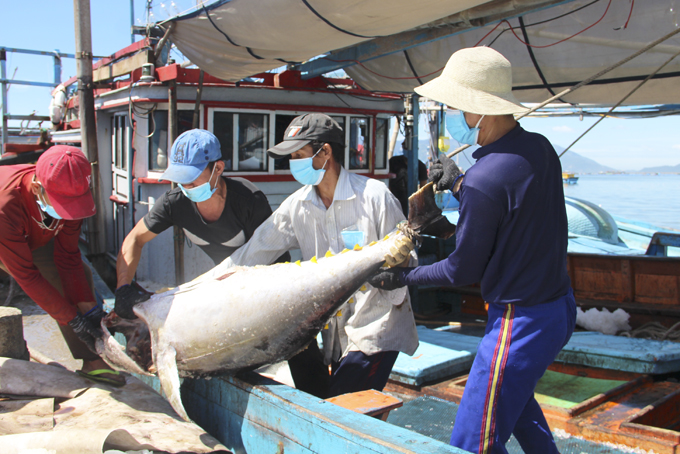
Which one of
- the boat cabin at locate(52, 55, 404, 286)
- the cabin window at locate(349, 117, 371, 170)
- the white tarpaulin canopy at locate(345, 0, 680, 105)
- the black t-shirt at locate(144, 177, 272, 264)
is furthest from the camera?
the cabin window at locate(349, 117, 371, 170)

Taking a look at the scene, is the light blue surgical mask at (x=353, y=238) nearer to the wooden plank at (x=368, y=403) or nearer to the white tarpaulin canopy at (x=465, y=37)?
the wooden plank at (x=368, y=403)

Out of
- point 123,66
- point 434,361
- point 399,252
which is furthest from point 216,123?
point 399,252

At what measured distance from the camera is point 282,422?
2148mm

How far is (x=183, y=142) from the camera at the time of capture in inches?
116

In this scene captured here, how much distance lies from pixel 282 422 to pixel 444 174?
4.17 feet

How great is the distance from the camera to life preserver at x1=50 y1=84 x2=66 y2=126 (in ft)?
37.1

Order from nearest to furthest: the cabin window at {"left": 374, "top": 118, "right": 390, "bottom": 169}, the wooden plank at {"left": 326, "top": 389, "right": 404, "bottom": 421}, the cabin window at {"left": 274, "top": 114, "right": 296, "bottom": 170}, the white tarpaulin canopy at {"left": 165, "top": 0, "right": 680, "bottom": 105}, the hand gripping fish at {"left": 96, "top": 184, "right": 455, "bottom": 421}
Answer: the wooden plank at {"left": 326, "top": 389, "right": 404, "bottom": 421}
the hand gripping fish at {"left": 96, "top": 184, "right": 455, "bottom": 421}
the white tarpaulin canopy at {"left": 165, "top": 0, "right": 680, "bottom": 105}
the cabin window at {"left": 274, "top": 114, "right": 296, "bottom": 170}
the cabin window at {"left": 374, "top": 118, "right": 390, "bottom": 169}

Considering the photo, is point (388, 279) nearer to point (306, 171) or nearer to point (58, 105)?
point (306, 171)

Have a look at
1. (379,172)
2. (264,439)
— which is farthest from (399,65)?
(264,439)

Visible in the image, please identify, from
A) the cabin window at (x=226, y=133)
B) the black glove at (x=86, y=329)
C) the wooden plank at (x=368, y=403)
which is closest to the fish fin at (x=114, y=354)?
the black glove at (x=86, y=329)

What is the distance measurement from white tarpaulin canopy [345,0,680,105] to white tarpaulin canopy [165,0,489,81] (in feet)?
4.05

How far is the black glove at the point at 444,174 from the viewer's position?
2139 mm

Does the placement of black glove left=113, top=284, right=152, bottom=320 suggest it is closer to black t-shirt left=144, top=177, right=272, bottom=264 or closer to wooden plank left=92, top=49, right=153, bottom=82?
black t-shirt left=144, top=177, right=272, bottom=264

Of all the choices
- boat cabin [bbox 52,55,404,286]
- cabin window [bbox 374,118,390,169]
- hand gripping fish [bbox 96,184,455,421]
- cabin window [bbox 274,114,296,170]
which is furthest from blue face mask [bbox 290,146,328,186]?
cabin window [bbox 374,118,390,169]
